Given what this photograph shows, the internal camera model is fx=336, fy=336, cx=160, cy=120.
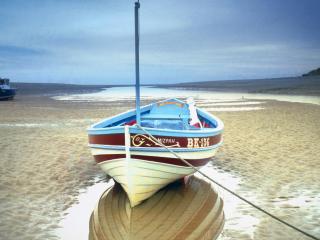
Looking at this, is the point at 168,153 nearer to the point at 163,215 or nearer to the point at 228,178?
the point at 163,215

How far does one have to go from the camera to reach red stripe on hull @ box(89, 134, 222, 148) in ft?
21.5

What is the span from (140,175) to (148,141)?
70 centimetres

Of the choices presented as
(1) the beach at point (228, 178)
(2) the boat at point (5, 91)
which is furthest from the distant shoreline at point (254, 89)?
(1) the beach at point (228, 178)

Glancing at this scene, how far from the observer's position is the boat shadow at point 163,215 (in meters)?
5.94

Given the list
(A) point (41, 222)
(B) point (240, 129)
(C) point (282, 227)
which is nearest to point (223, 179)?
(C) point (282, 227)

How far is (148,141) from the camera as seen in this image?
6.61 metres

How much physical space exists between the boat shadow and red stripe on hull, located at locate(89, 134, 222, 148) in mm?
1257

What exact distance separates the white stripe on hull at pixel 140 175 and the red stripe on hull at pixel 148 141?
0.36m

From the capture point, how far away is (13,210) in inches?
284

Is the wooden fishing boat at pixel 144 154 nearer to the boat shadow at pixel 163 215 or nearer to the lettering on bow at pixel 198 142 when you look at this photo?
the lettering on bow at pixel 198 142

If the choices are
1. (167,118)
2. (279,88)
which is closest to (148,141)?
(167,118)

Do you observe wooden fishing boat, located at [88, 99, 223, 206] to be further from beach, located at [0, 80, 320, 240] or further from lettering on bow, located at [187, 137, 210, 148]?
beach, located at [0, 80, 320, 240]

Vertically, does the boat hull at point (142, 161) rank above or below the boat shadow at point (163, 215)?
above

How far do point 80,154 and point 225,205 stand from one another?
6568 millimetres
